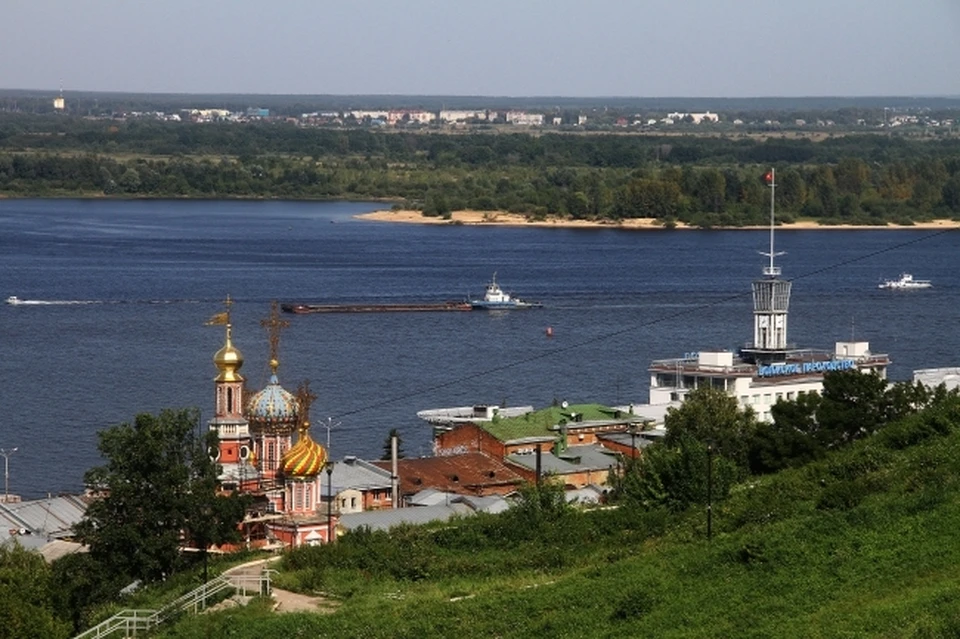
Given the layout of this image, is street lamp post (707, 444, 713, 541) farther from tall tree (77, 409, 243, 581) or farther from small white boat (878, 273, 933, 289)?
small white boat (878, 273, 933, 289)

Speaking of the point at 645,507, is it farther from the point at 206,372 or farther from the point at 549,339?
the point at 549,339

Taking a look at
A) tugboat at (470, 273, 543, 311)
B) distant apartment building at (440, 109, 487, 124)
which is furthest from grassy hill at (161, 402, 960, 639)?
distant apartment building at (440, 109, 487, 124)

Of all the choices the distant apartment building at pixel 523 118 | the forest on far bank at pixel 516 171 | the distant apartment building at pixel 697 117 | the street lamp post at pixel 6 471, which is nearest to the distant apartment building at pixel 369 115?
the distant apartment building at pixel 523 118

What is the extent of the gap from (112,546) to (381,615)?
110 inches

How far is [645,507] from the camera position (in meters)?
12.4

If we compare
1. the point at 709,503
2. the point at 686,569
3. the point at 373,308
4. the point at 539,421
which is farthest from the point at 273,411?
the point at 373,308

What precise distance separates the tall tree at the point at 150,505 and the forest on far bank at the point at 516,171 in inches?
2144

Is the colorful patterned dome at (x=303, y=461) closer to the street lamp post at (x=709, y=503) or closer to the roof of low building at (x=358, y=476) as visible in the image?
the roof of low building at (x=358, y=476)

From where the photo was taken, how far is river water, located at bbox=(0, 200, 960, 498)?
81.5ft

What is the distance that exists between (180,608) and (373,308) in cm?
2836

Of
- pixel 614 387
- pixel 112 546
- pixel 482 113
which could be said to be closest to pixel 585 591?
pixel 112 546

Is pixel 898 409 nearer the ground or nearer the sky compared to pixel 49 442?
nearer the sky

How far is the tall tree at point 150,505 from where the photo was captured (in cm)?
1177

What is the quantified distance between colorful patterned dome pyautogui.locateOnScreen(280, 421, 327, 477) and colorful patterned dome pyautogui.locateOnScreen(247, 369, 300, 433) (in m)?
0.54
